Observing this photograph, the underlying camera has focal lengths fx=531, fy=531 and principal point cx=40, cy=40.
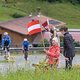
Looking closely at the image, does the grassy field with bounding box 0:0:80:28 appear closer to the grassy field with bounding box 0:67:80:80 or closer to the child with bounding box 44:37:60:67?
the child with bounding box 44:37:60:67

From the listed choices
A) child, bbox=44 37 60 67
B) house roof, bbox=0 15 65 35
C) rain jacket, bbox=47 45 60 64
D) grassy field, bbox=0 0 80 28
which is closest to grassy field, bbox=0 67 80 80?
child, bbox=44 37 60 67

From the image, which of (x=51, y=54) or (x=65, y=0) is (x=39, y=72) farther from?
(x=65, y=0)

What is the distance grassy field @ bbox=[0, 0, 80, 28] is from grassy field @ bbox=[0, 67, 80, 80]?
65.2m

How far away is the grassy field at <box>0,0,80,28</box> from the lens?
79000 millimetres

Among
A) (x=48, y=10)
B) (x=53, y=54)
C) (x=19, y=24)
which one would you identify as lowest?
(x=53, y=54)

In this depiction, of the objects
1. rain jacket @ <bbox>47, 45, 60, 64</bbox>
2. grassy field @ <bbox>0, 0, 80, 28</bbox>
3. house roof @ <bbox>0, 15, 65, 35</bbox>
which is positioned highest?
grassy field @ <bbox>0, 0, 80, 28</bbox>

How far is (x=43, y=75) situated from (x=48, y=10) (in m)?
75.8

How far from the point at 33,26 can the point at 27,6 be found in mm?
73762

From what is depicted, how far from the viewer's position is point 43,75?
9.73 meters

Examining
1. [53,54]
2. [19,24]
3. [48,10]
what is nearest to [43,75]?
[53,54]

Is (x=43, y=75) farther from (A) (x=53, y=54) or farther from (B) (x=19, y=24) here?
(B) (x=19, y=24)

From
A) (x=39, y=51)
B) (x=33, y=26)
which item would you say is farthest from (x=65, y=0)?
(x=33, y=26)

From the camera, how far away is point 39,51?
33.2 meters

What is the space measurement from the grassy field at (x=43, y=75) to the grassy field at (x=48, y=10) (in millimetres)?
65196
